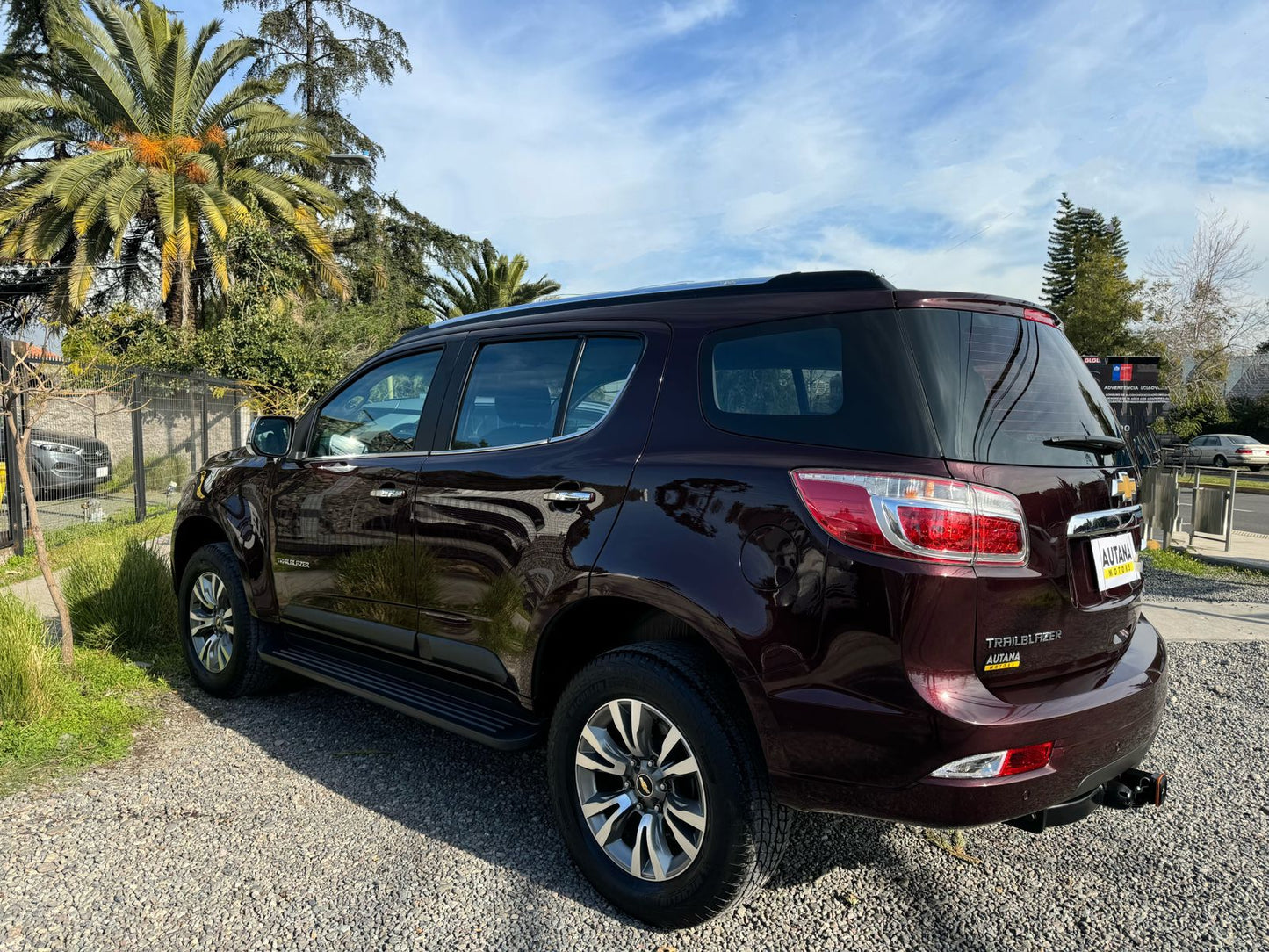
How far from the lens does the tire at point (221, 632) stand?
425 cm

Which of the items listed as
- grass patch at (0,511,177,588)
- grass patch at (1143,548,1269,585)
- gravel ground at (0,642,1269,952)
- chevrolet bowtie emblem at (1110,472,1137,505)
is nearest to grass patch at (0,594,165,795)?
gravel ground at (0,642,1269,952)

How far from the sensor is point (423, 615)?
129 inches

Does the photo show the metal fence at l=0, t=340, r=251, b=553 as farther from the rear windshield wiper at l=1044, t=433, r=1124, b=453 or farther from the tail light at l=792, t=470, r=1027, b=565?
the rear windshield wiper at l=1044, t=433, r=1124, b=453

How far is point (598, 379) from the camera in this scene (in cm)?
291

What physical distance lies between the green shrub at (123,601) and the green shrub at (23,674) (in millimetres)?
1073

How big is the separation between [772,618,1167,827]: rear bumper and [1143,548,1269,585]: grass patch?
A: 748cm

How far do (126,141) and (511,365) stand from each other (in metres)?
19.0

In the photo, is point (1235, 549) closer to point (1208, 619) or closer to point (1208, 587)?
point (1208, 587)

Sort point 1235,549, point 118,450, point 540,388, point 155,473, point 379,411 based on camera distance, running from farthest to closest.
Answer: point 155,473 → point 118,450 → point 1235,549 → point 379,411 → point 540,388

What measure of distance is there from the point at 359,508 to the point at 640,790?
179 cm

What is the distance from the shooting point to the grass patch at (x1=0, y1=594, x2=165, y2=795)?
360cm

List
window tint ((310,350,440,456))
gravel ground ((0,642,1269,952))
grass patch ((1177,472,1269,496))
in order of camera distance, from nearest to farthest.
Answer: gravel ground ((0,642,1269,952)) → window tint ((310,350,440,456)) → grass patch ((1177,472,1269,496))

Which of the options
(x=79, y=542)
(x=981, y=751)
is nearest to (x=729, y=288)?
(x=981, y=751)

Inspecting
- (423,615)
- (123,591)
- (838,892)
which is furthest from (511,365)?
(123,591)
